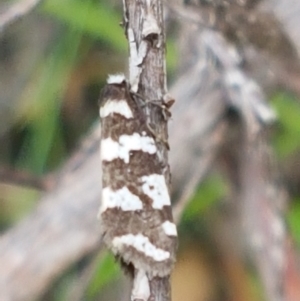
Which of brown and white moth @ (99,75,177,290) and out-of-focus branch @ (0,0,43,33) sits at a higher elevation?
out-of-focus branch @ (0,0,43,33)

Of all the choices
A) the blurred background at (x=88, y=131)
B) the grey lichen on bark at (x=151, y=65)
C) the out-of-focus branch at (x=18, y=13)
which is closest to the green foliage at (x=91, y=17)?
the blurred background at (x=88, y=131)

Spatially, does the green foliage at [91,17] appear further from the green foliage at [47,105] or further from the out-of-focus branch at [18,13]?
the out-of-focus branch at [18,13]

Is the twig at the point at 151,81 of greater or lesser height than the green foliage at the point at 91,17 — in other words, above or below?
below

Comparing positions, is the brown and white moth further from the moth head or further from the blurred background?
the blurred background

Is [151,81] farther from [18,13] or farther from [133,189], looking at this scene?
[18,13]

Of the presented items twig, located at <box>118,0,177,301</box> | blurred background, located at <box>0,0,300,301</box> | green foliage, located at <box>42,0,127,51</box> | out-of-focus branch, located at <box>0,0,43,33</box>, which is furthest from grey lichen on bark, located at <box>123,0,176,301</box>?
green foliage, located at <box>42,0,127,51</box>

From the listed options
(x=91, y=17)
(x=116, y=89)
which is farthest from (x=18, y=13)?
(x=91, y=17)

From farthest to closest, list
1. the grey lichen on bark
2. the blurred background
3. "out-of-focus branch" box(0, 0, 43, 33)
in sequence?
the blurred background, "out-of-focus branch" box(0, 0, 43, 33), the grey lichen on bark
